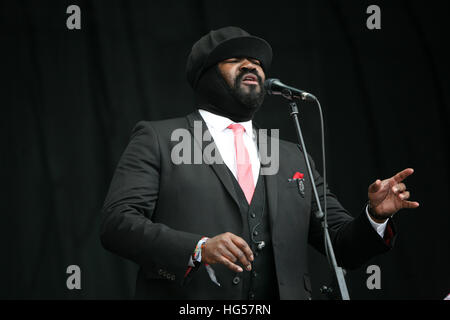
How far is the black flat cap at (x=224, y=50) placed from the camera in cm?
206

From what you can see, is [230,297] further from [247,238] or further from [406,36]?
[406,36]

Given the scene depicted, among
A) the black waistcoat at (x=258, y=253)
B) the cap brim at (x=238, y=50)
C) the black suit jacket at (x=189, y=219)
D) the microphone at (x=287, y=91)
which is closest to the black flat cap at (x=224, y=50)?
the cap brim at (x=238, y=50)

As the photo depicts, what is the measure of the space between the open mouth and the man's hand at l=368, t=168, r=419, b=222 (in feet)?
2.13

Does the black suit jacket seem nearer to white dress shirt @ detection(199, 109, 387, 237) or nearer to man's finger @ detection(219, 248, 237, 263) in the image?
white dress shirt @ detection(199, 109, 387, 237)

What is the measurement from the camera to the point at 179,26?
299cm

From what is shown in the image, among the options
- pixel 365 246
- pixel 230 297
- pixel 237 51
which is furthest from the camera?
pixel 237 51

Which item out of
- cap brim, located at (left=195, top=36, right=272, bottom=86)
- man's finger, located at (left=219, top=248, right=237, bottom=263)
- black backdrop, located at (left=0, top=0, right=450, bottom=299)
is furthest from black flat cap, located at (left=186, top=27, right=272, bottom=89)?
man's finger, located at (left=219, top=248, right=237, bottom=263)

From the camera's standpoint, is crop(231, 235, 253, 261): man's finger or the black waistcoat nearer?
crop(231, 235, 253, 261): man's finger

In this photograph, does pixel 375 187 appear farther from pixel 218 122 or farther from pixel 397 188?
pixel 218 122

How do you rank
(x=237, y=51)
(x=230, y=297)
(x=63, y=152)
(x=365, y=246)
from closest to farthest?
1. (x=230, y=297)
2. (x=365, y=246)
3. (x=237, y=51)
4. (x=63, y=152)

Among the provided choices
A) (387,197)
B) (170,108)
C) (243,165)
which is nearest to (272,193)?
(243,165)

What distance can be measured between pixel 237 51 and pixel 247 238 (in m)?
0.76

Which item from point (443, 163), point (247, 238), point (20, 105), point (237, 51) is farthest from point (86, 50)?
point (443, 163)

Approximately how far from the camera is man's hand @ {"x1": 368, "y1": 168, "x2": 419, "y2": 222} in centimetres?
169
